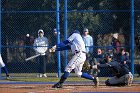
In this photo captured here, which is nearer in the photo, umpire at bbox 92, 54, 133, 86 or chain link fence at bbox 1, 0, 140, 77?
umpire at bbox 92, 54, 133, 86

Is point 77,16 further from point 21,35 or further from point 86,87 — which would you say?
point 86,87

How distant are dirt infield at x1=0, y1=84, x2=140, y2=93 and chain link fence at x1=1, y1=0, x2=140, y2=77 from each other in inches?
160

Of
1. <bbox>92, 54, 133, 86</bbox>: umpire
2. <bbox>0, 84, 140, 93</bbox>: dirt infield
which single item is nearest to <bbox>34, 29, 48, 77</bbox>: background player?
<bbox>0, 84, 140, 93</bbox>: dirt infield

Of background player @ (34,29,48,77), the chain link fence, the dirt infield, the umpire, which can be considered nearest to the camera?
the dirt infield

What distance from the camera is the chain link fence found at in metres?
22.9

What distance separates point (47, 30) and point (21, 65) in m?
1.91

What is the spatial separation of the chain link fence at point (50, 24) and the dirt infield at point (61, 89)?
13.3ft

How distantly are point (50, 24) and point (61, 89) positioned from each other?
788 cm

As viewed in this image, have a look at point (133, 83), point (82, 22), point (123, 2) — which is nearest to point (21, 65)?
point (82, 22)

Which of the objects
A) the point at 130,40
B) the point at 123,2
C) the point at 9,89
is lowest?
the point at 9,89

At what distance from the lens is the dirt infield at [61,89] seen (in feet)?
53.7

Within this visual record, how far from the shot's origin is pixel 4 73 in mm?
22281

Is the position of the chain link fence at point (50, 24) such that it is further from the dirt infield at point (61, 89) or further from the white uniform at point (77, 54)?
the white uniform at point (77, 54)

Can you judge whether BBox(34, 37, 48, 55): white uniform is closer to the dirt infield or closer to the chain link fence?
the chain link fence
